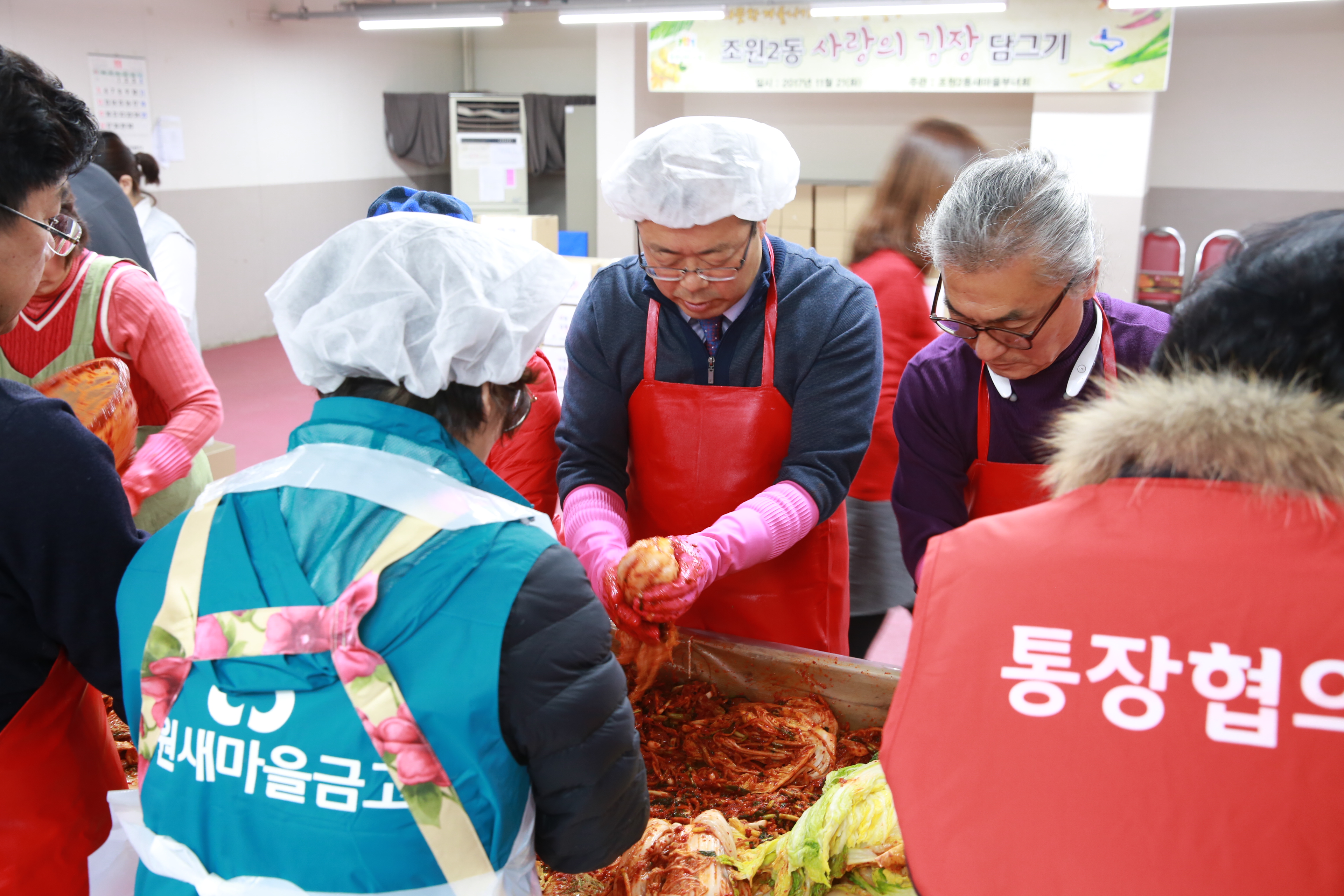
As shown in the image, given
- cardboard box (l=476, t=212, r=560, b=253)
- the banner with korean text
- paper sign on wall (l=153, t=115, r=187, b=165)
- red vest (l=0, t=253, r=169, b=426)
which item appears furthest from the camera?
paper sign on wall (l=153, t=115, r=187, b=165)

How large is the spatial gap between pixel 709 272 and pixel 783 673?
0.76m

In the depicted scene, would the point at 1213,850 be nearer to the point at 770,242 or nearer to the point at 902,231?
the point at 770,242

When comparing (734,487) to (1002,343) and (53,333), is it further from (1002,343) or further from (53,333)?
(53,333)

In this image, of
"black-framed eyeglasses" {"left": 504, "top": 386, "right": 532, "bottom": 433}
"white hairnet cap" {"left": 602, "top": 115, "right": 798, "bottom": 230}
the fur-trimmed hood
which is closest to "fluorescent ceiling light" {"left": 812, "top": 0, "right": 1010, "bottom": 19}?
"white hairnet cap" {"left": 602, "top": 115, "right": 798, "bottom": 230}

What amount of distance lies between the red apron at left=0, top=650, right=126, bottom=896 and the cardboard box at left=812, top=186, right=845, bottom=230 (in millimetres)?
6965

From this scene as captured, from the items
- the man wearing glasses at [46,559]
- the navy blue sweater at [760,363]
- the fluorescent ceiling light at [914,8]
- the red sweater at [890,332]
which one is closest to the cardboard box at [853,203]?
the fluorescent ceiling light at [914,8]

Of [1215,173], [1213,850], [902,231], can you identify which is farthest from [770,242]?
[1215,173]

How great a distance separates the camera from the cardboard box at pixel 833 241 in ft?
25.0

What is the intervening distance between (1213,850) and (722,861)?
76 centimetres

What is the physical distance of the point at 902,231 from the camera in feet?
9.18

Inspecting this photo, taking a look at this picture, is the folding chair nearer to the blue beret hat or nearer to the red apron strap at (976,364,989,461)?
the red apron strap at (976,364,989,461)

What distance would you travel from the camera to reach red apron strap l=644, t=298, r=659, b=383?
191 centimetres

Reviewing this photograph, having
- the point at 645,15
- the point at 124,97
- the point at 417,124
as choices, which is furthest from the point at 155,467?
the point at 417,124

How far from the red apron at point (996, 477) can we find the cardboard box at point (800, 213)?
20.3ft
